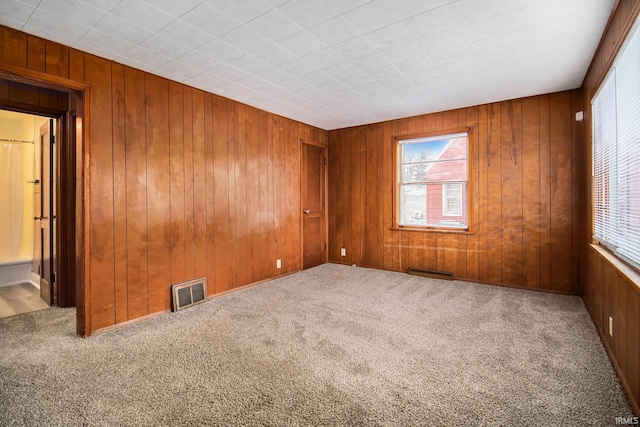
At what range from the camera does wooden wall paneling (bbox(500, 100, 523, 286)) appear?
402cm

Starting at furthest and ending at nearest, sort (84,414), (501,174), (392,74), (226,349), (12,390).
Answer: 1. (501,174)
2. (392,74)
3. (226,349)
4. (12,390)
5. (84,414)

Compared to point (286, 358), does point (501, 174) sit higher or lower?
higher

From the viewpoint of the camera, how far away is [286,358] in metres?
2.27

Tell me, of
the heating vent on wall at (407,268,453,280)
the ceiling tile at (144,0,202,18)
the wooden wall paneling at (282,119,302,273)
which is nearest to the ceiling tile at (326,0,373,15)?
the ceiling tile at (144,0,202,18)

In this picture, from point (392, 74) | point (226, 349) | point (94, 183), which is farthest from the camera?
point (392, 74)

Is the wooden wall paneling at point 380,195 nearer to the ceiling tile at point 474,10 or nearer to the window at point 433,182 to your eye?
the window at point 433,182

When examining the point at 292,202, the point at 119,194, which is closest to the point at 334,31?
the point at 119,194

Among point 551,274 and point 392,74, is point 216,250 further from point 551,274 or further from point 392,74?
point 551,274

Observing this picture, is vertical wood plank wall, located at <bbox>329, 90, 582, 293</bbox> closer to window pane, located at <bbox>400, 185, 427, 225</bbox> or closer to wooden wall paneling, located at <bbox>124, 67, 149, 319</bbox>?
window pane, located at <bbox>400, 185, 427, 225</bbox>

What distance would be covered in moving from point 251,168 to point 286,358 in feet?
8.91

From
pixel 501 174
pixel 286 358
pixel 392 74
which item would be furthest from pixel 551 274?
pixel 286 358

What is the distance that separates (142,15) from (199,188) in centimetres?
183

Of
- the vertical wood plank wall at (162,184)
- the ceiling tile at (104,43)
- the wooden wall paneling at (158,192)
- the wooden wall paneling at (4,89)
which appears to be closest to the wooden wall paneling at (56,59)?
the vertical wood plank wall at (162,184)

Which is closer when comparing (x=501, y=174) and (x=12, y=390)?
(x=12, y=390)
